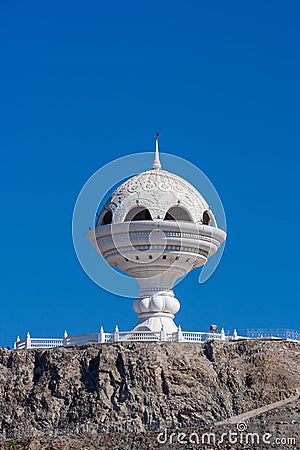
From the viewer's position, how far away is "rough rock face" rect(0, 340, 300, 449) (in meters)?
78.7

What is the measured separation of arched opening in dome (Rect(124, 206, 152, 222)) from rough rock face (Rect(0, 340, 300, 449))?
8597mm

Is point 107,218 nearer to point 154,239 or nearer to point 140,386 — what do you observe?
point 154,239

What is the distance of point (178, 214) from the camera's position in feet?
288

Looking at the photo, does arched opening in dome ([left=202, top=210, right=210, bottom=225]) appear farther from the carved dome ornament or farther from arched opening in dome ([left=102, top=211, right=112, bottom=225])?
arched opening in dome ([left=102, top=211, right=112, bottom=225])

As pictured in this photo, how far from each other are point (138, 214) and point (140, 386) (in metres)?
11.8

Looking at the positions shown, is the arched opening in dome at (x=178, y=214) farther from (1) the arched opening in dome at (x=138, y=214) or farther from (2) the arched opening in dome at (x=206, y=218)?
(2) the arched opening in dome at (x=206, y=218)

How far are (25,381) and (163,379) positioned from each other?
7629 millimetres

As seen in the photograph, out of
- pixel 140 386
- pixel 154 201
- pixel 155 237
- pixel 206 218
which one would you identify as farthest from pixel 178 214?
pixel 140 386

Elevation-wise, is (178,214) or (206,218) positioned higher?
(206,218)

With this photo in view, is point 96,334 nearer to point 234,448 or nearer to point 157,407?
point 157,407

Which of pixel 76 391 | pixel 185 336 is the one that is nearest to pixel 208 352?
pixel 185 336

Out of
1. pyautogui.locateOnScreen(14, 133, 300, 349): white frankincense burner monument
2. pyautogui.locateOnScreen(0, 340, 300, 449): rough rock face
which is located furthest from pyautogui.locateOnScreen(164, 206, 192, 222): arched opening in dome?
pyautogui.locateOnScreen(0, 340, 300, 449): rough rock face

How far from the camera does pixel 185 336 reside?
273 feet

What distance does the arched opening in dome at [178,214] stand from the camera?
8712cm
